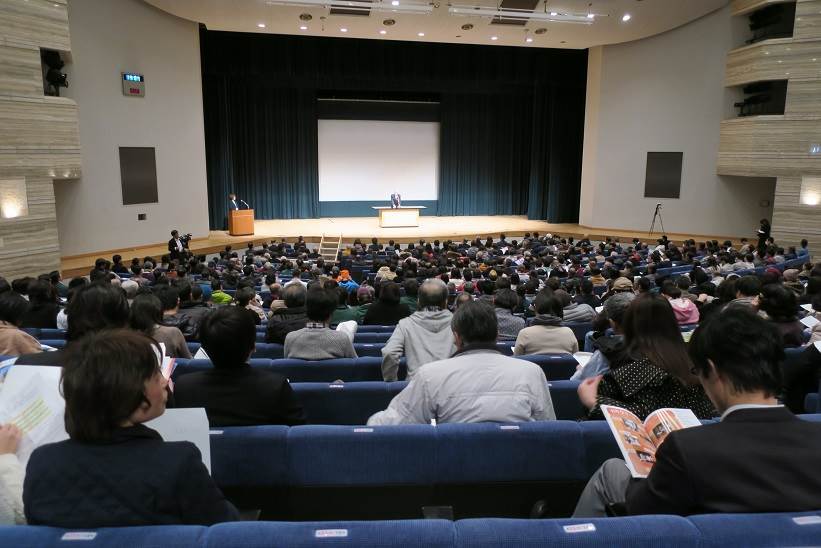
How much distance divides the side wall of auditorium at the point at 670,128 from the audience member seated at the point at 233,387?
16.9 m

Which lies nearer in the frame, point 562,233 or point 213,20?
point 213,20

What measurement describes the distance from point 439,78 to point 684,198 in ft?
27.3

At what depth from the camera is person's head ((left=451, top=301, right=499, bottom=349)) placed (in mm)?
2705

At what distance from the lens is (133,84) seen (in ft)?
45.5

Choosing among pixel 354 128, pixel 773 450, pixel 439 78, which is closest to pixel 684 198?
pixel 439 78

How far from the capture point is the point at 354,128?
2064cm

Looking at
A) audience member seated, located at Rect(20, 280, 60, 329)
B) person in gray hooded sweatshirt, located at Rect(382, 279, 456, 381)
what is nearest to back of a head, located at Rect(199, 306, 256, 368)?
person in gray hooded sweatshirt, located at Rect(382, 279, 456, 381)

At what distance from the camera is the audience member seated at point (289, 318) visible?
470 centimetres

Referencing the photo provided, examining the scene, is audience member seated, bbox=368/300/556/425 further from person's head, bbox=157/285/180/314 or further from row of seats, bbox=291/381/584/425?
person's head, bbox=157/285/180/314

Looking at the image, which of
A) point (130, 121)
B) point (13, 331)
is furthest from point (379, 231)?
point (13, 331)

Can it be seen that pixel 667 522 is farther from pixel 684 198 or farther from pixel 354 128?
pixel 354 128

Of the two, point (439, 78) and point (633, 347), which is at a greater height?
point (439, 78)

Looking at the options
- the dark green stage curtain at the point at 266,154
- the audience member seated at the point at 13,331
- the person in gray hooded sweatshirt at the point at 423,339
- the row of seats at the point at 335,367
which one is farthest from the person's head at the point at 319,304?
the dark green stage curtain at the point at 266,154

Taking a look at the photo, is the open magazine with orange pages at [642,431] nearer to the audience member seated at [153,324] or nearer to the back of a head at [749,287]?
the audience member seated at [153,324]
